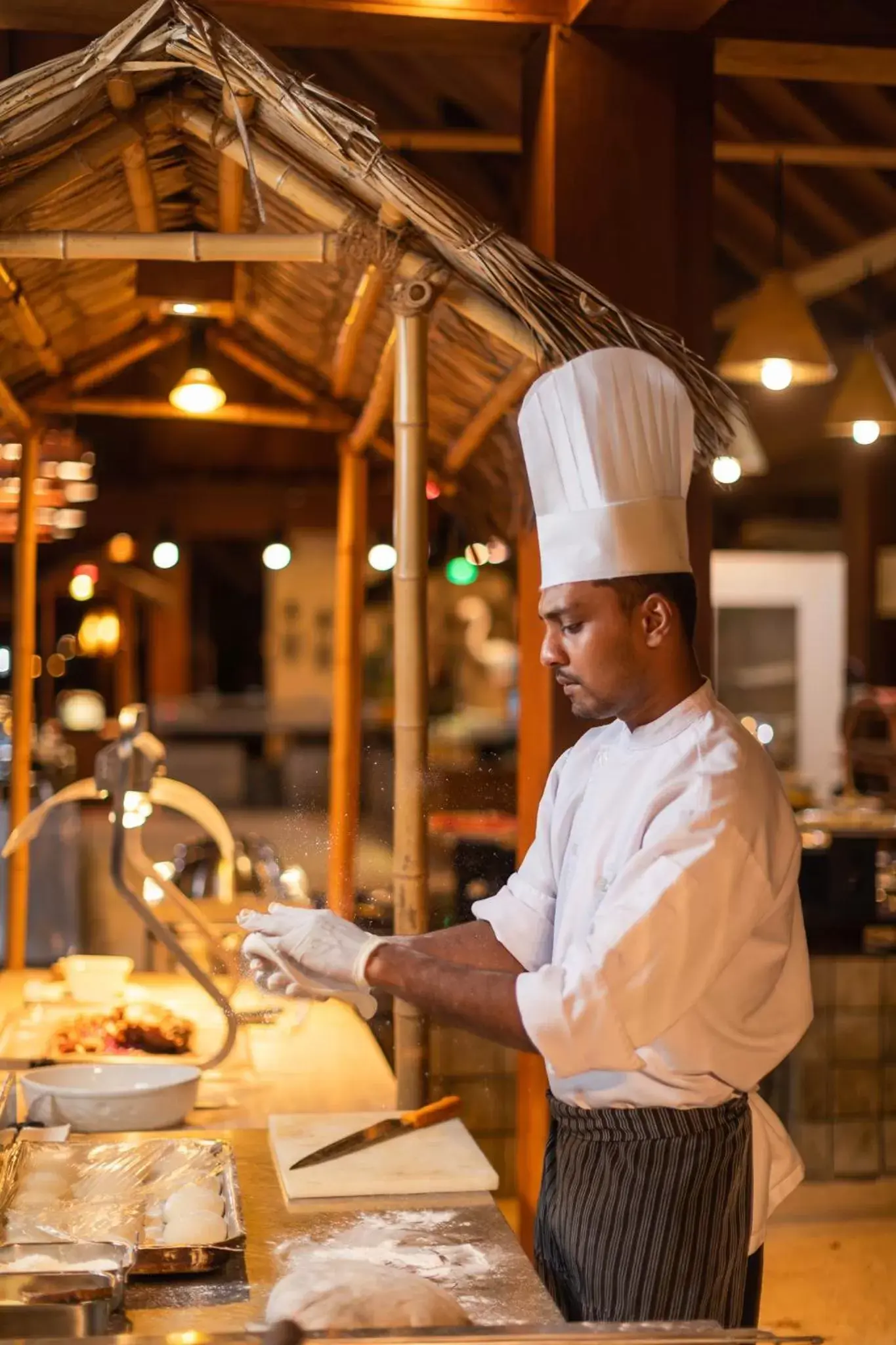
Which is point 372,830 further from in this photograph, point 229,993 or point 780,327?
point 780,327

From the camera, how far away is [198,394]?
374 cm

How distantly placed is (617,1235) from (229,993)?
1485 mm

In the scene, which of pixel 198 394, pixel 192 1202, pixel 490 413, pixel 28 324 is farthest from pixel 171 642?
pixel 192 1202

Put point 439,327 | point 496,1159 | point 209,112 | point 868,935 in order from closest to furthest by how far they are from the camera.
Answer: point 209,112
point 439,327
point 496,1159
point 868,935

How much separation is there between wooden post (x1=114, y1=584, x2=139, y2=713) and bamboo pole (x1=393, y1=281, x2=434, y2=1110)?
36.2 ft

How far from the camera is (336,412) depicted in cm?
373

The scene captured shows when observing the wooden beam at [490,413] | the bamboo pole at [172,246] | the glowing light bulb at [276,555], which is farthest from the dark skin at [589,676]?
the glowing light bulb at [276,555]

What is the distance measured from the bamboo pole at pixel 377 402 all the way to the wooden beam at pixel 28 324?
0.68 metres

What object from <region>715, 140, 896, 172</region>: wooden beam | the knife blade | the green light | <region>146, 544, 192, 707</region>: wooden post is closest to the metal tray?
the knife blade

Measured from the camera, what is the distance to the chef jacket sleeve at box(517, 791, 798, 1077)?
171 centimetres

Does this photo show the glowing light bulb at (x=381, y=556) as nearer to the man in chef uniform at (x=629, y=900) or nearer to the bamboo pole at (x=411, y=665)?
the bamboo pole at (x=411, y=665)

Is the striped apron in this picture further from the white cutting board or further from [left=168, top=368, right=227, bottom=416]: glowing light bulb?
[left=168, top=368, right=227, bottom=416]: glowing light bulb

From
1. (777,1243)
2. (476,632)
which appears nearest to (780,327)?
(777,1243)

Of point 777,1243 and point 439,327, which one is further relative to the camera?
point 777,1243
